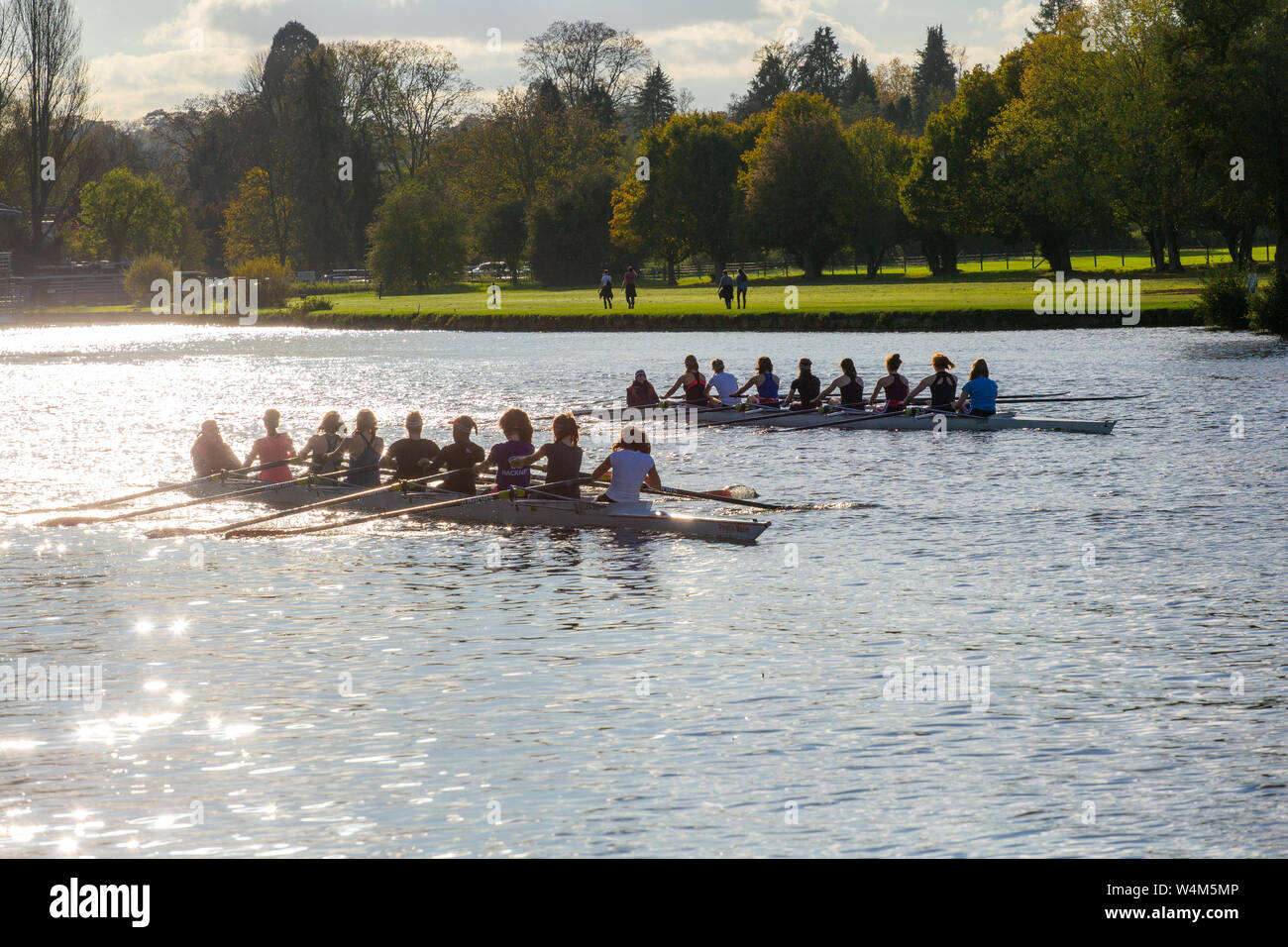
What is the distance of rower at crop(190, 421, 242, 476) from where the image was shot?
22969 mm

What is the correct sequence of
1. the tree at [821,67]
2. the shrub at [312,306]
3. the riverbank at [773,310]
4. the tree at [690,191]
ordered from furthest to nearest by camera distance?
1. the tree at [821,67]
2. the tree at [690,191]
3. the shrub at [312,306]
4. the riverbank at [773,310]

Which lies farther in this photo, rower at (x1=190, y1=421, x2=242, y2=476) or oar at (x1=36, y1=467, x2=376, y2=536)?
rower at (x1=190, y1=421, x2=242, y2=476)

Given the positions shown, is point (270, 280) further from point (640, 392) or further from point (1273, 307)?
point (640, 392)

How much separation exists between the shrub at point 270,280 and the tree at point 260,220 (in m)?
19.5

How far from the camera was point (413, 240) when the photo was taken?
10025 centimetres

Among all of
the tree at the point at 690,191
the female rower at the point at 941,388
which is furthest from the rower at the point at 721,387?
the tree at the point at 690,191

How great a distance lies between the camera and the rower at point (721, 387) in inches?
1292

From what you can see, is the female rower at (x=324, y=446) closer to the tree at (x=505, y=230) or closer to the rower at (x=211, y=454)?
the rower at (x=211, y=454)

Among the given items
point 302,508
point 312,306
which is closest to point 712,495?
point 302,508

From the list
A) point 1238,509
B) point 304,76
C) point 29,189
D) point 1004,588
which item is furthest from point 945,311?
point 29,189

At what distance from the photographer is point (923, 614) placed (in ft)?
49.4

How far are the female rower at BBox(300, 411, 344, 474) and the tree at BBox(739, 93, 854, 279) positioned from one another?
253ft

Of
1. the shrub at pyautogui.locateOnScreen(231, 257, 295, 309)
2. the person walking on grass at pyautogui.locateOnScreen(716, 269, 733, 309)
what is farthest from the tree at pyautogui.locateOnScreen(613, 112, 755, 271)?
the person walking on grass at pyautogui.locateOnScreen(716, 269, 733, 309)

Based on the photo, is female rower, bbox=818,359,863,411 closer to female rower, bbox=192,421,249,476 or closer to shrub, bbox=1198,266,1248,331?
female rower, bbox=192,421,249,476
